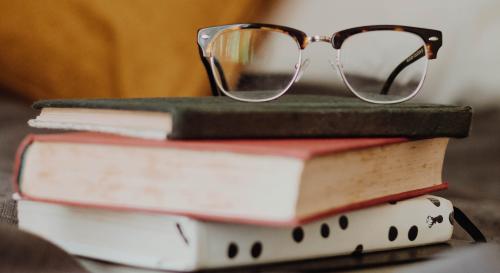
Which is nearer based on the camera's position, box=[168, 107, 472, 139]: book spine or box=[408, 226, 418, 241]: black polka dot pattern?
box=[168, 107, 472, 139]: book spine

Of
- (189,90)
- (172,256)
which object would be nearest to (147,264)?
(172,256)

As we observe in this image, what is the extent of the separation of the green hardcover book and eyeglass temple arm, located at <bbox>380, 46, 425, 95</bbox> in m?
0.13

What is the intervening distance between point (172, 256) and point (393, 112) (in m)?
0.20

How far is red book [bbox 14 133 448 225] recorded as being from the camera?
0.42m

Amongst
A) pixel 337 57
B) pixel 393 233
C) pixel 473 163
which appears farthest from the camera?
pixel 473 163

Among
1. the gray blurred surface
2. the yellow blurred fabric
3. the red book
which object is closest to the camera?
the red book

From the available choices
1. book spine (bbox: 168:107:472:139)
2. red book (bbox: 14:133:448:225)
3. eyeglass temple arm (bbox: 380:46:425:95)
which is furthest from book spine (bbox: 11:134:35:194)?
eyeglass temple arm (bbox: 380:46:425:95)

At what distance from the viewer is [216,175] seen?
17.2 inches

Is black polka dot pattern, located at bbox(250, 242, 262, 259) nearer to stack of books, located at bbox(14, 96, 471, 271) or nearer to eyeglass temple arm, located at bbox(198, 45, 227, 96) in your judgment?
stack of books, located at bbox(14, 96, 471, 271)

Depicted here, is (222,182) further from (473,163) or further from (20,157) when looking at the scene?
(473,163)

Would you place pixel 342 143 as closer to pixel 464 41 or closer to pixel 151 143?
pixel 151 143

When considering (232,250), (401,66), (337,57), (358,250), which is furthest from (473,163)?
(232,250)

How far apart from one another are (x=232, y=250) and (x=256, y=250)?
0.06ft

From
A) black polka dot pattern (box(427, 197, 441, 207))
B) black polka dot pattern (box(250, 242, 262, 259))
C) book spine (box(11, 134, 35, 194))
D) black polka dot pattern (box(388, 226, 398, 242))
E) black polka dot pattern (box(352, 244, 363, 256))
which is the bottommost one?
black polka dot pattern (box(352, 244, 363, 256))
